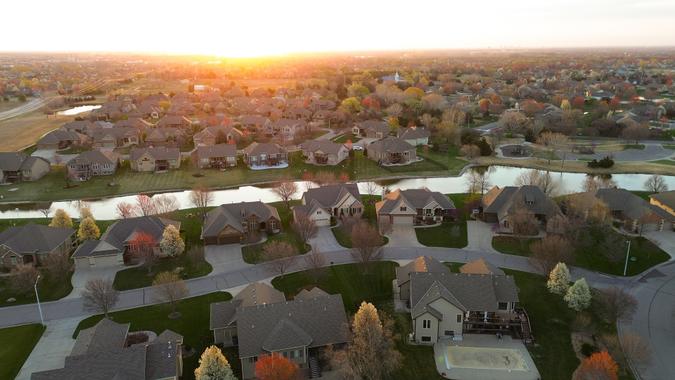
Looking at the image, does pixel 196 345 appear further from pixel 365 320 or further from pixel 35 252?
pixel 35 252

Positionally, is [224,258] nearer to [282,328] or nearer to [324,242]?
[324,242]

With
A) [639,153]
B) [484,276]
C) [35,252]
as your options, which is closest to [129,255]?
[35,252]

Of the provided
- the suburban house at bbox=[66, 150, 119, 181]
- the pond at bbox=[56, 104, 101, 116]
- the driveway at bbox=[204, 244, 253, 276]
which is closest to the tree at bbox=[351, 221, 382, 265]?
the driveway at bbox=[204, 244, 253, 276]

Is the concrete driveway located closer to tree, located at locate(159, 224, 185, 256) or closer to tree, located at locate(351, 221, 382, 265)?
tree, located at locate(351, 221, 382, 265)

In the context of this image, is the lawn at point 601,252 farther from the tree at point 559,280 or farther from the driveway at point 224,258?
the driveway at point 224,258

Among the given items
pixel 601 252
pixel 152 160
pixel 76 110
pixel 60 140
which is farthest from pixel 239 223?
pixel 76 110
